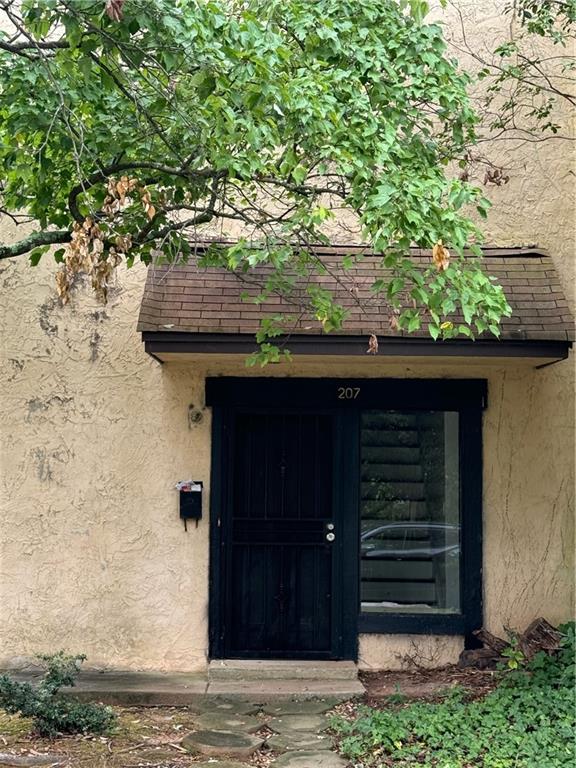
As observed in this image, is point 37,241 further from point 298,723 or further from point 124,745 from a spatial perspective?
point 298,723

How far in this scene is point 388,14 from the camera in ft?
17.6

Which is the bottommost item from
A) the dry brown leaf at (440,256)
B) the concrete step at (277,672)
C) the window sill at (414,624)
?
the concrete step at (277,672)

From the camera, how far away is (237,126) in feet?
15.3

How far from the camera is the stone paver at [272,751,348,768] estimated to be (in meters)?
5.34

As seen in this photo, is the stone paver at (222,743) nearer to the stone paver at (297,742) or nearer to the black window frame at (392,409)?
the stone paver at (297,742)

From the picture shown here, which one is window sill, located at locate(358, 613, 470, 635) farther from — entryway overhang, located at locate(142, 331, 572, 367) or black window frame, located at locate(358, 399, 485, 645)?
entryway overhang, located at locate(142, 331, 572, 367)

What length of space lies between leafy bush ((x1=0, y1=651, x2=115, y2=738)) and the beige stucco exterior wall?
1.49 meters

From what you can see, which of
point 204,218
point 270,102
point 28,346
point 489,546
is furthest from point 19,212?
point 489,546

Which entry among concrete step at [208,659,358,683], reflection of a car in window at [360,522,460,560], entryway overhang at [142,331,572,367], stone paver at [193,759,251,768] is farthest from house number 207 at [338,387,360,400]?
stone paver at [193,759,251,768]

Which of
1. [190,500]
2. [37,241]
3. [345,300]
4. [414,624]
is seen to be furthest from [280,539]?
[37,241]

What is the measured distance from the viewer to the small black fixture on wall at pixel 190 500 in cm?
721

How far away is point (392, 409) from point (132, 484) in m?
2.42

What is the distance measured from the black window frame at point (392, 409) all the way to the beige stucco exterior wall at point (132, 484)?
0.30ft

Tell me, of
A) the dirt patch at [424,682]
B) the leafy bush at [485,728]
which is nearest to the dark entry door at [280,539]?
the dirt patch at [424,682]
